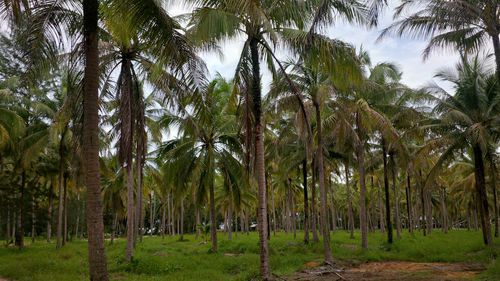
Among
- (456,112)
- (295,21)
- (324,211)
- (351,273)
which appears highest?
(295,21)

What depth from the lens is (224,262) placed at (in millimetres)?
17438

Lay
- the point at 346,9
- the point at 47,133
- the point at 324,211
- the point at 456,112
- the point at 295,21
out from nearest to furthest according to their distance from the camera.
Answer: the point at 346,9 → the point at 295,21 → the point at 324,211 → the point at 456,112 → the point at 47,133

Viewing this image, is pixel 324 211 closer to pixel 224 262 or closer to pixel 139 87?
pixel 224 262

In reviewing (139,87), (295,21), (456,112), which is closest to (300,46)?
(295,21)

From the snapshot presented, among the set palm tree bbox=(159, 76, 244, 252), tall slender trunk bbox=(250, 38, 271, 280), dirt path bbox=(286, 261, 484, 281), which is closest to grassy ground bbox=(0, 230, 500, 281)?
dirt path bbox=(286, 261, 484, 281)

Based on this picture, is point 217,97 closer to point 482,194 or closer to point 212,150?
point 212,150

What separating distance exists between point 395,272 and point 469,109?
31.9 feet

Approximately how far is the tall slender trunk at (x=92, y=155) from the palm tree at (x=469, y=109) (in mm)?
16195

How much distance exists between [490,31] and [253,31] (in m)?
6.64

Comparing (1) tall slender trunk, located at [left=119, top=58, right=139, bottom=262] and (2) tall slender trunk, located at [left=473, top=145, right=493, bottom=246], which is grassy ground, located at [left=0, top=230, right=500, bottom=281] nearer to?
(2) tall slender trunk, located at [left=473, top=145, right=493, bottom=246]

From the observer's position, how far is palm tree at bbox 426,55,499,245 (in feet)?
65.7

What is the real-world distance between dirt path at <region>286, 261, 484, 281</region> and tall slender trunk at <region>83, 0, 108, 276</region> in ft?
23.8

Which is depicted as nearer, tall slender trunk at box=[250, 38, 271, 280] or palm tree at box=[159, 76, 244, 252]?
tall slender trunk at box=[250, 38, 271, 280]

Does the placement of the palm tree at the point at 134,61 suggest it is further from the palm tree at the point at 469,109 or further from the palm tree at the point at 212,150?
the palm tree at the point at 469,109
